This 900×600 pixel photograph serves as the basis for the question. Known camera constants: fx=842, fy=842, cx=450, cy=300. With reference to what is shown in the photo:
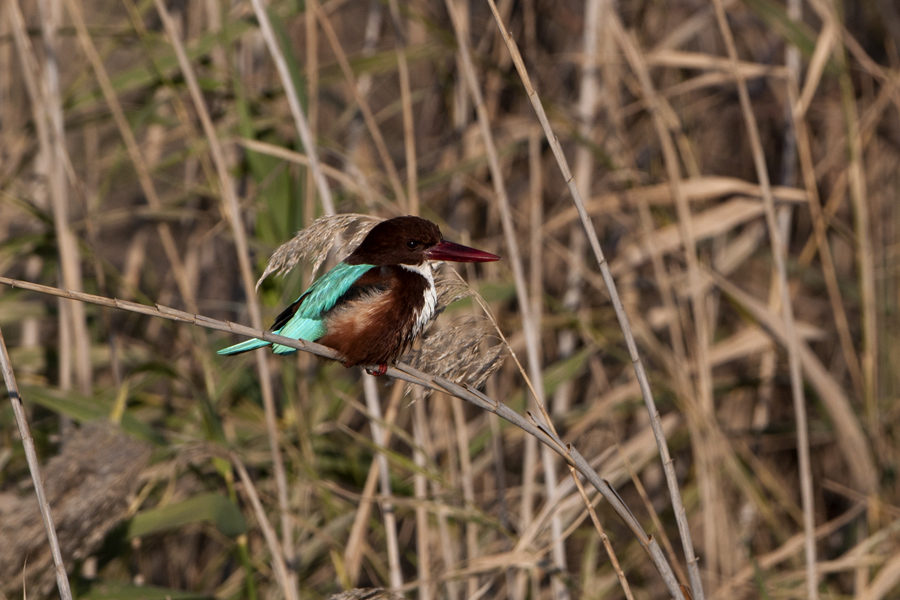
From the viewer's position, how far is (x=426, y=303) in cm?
171

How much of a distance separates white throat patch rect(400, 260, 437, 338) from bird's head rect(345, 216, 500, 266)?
21 mm

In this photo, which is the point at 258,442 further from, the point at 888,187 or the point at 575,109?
the point at 888,187

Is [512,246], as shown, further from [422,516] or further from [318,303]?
[422,516]

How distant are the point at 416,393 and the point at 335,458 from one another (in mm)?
1388

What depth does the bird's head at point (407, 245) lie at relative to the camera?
1.71 meters

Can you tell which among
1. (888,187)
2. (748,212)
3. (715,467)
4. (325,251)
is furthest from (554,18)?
(325,251)

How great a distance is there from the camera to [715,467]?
2512mm

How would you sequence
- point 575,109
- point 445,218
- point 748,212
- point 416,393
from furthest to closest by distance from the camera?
point 445,218 → point 575,109 → point 748,212 → point 416,393

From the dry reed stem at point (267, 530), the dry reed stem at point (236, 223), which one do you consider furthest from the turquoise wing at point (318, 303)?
the dry reed stem at point (267, 530)

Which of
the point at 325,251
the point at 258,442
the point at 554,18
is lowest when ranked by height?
the point at 258,442

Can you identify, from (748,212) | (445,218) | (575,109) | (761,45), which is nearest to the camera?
(748,212)

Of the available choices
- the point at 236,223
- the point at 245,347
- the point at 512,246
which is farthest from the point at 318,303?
the point at 512,246

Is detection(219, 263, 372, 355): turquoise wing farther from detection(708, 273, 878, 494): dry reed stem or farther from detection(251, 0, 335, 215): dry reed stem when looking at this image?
detection(708, 273, 878, 494): dry reed stem

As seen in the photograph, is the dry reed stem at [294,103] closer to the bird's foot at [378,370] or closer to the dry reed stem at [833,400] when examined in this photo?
the bird's foot at [378,370]
